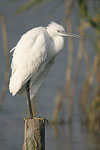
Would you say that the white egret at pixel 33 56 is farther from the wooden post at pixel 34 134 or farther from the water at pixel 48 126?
the water at pixel 48 126

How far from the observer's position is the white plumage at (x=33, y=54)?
5895 millimetres

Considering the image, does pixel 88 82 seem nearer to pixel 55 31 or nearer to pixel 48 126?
pixel 48 126

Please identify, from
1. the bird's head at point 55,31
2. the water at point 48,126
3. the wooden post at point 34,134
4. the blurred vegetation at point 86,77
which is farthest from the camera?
the water at point 48,126

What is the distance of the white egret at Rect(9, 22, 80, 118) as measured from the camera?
590 centimetres

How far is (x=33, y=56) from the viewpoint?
6.02 meters

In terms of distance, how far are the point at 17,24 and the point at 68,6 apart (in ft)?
26.8

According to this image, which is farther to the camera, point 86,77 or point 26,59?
point 86,77

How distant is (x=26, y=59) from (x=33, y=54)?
4.0 inches

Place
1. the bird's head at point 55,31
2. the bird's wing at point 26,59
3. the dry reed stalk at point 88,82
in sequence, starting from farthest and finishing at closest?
the dry reed stalk at point 88,82
the bird's head at point 55,31
the bird's wing at point 26,59

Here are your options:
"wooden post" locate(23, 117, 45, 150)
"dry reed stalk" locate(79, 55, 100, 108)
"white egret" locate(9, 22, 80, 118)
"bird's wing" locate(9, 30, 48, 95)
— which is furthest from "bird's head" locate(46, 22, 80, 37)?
"dry reed stalk" locate(79, 55, 100, 108)

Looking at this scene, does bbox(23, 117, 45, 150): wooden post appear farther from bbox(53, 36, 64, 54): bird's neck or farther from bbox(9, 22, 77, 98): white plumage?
bbox(53, 36, 64, 54): bird's neck

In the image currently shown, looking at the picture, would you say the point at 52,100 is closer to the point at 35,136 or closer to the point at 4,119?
the point at 4,119

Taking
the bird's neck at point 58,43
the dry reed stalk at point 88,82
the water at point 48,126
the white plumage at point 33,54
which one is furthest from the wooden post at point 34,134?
the dry reed stalk at point 88,82


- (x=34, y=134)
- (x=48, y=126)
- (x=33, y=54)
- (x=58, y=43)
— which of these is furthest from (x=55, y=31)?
(x=48, y=126)
